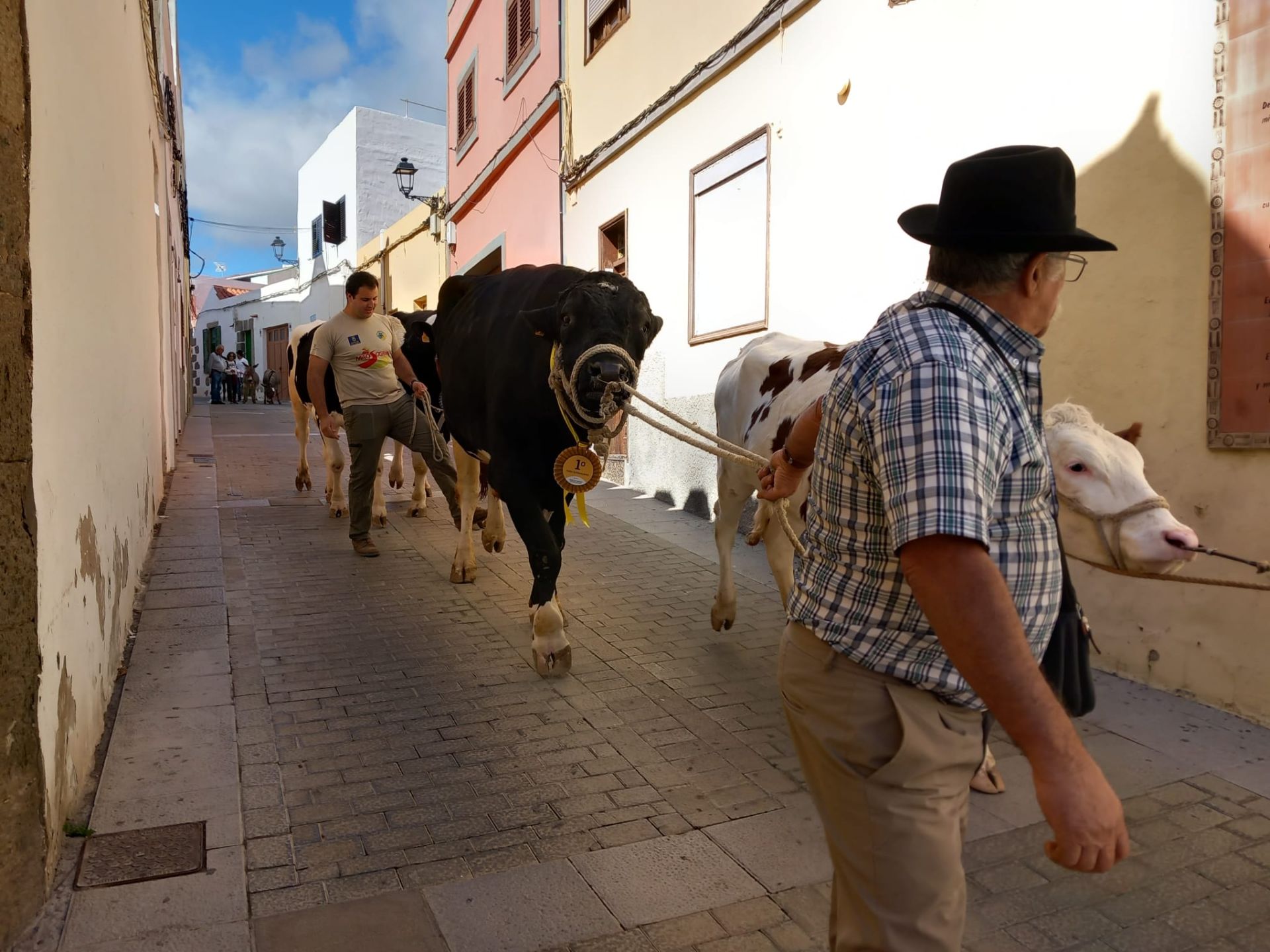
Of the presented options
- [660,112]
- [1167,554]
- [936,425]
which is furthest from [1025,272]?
[660,112]

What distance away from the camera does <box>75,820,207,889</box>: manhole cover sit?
8.27 feet

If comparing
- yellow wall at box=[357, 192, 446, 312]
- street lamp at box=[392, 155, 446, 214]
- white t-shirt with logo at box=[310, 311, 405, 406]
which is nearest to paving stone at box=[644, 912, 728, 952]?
white t-shirt with logo at box=[310, 311, 405, 406]

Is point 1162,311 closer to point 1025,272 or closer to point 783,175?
point 1025,272

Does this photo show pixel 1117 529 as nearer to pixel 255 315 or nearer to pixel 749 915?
pixel 749 915

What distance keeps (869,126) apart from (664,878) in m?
5.03

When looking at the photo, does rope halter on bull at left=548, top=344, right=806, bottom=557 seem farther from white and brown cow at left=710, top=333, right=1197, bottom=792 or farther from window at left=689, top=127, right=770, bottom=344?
window at left=689, top=127, right=770, bottom=344

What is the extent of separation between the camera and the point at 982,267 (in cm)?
148

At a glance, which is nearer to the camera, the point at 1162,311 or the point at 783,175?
the point at 1162,311

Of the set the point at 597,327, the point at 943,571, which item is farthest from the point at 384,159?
the point at 943,571

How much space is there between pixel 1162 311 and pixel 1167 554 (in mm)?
1982

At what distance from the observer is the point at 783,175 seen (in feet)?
23.4

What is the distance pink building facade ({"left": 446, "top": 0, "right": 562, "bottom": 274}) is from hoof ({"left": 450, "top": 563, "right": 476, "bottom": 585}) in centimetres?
663

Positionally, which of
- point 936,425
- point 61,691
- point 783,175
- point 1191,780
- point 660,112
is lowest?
point 1191,780

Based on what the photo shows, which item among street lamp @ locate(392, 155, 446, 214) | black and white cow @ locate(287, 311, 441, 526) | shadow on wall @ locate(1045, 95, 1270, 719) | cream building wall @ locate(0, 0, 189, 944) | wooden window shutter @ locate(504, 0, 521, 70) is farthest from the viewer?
street lamp @ locate(392, 155, 446, 214)
